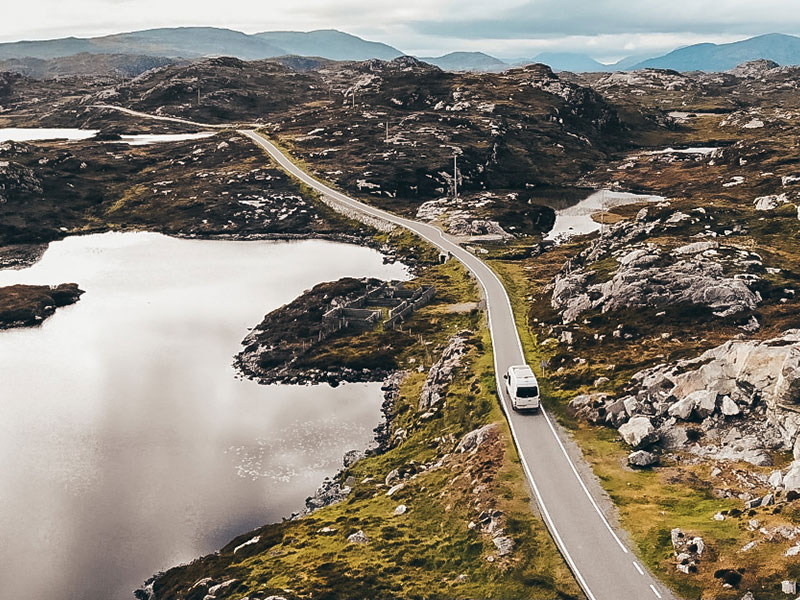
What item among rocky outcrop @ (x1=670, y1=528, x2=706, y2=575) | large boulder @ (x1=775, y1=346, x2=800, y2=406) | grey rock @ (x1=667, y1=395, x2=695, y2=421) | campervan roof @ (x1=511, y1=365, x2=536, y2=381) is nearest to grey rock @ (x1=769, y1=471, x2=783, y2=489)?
large boulder @ (x1=775, y1=346, x2=800, y2=406)

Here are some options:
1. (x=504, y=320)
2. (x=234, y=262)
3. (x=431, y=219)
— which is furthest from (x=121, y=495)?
(x=431, y=219)

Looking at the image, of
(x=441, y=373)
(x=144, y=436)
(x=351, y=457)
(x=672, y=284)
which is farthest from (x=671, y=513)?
(x=144, y=436)

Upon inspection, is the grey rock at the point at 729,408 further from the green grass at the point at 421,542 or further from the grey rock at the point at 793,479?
the green grass at the point at 421,542

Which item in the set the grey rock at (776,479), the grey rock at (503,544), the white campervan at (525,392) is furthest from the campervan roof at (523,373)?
the grey rock at (776,479)

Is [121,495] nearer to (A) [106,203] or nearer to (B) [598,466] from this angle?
(B) [598,466]

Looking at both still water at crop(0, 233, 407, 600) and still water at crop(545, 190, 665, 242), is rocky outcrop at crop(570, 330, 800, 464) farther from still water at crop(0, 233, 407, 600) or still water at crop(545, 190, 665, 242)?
still water at crop(545, 190, 665, 242)

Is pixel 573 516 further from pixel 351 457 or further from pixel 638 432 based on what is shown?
pixel 351 457
